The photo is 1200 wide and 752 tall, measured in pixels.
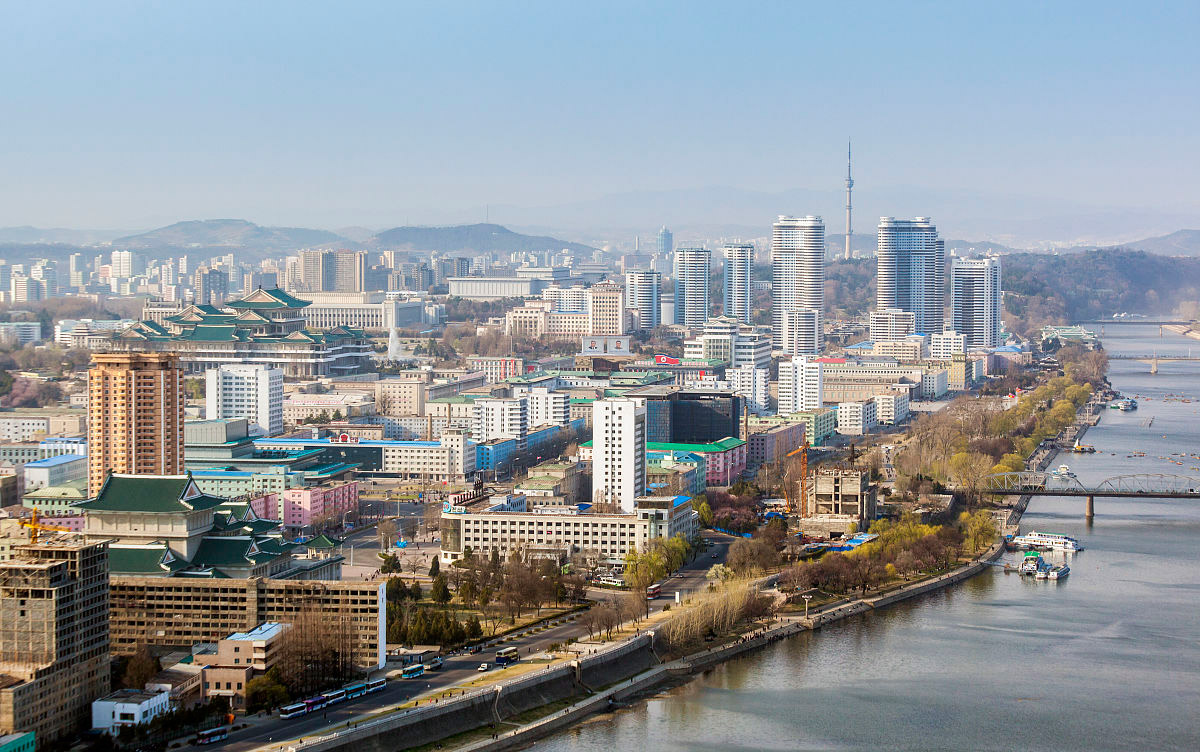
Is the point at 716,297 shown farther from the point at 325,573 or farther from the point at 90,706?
the point at 90,706

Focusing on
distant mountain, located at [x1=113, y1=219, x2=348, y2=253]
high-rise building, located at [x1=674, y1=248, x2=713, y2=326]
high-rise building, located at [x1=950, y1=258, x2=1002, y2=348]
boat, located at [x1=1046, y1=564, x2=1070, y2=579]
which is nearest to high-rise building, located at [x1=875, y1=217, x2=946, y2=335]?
high-rise building, located at [x1=950, y1=258, x2=1002, y2=348]

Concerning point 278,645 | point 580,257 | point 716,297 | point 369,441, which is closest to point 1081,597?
point 278,645

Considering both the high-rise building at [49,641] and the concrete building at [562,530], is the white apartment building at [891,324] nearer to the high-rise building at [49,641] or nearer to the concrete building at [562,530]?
the concrete building at [562,530]

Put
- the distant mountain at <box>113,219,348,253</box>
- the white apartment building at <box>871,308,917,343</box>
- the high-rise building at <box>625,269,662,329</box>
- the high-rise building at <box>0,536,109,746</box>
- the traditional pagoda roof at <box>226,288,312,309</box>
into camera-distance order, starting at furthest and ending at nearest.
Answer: the distant mountain at <box>113,219,348,253</box> → the high-rise building at <box>625,269,662,329</box> → the white apartment building at <box>871,308,917,343</box> → the traditional pagoda roof at <box>226,288,312,309</box> → the high-rise building at <box>0,536,109,746</box>

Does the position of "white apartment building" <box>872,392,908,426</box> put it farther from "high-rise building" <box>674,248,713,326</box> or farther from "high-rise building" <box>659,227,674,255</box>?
"high-rise building" <box>659,227,674,255</box>

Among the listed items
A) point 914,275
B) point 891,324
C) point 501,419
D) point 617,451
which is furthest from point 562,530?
point 914,275
